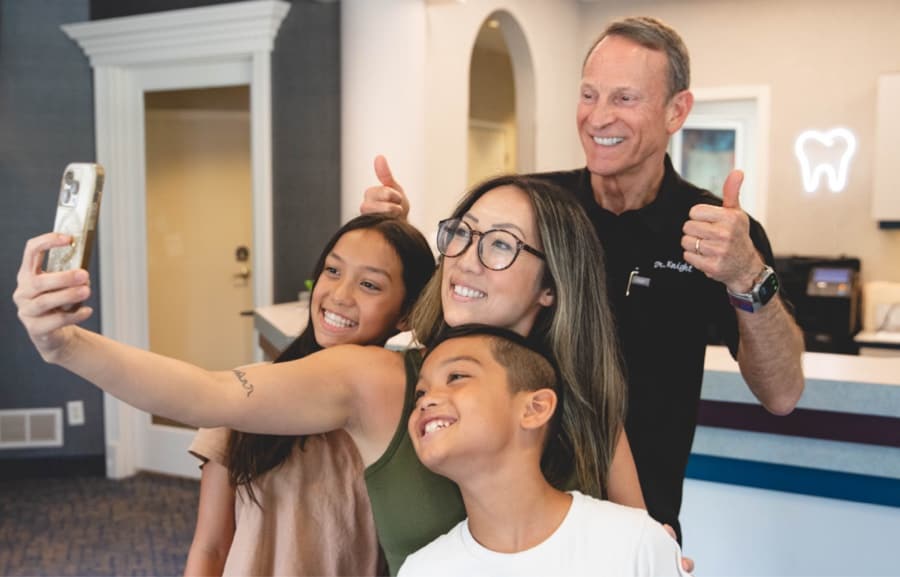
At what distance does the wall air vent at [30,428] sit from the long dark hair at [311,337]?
4.07 m

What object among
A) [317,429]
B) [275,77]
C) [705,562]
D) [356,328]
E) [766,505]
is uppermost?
[275,77]

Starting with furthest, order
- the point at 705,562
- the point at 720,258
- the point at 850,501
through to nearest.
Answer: the point at 705,562
the point at 850,501
the point at 720,258

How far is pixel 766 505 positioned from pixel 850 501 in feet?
0.66

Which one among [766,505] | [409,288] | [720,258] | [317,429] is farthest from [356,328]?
[766,505]

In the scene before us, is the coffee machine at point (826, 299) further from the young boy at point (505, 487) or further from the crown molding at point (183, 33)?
the young boy at point (505, 487)

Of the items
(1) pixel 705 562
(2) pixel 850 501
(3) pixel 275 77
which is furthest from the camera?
(3) pixel 275 77

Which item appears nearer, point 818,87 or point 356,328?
point 356,328

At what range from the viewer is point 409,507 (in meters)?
1.26

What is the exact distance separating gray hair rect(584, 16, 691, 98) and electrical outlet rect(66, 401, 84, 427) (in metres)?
4.21

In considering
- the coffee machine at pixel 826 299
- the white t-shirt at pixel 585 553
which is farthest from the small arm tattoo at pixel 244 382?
the coffee machine at pixel 826 299

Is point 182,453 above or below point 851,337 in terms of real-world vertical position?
below

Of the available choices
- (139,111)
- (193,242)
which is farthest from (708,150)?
(139,111)

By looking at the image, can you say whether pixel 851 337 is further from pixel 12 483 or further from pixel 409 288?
pixel 12 483

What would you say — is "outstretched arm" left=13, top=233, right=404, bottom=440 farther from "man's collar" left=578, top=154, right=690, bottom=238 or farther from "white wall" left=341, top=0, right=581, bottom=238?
"white wall" left=341, top=0, right=581, bottom=238
